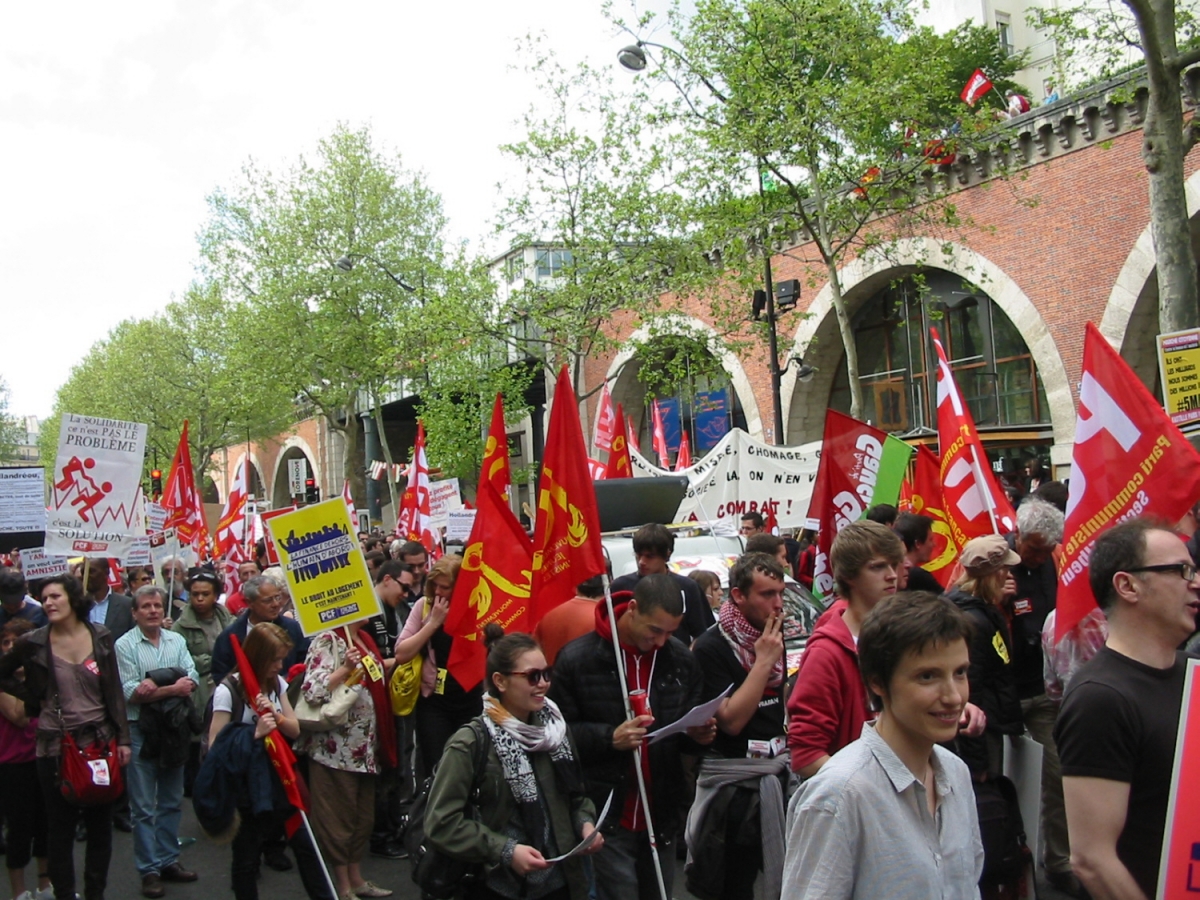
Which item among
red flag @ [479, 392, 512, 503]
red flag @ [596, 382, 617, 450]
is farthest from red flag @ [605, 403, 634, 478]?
red flag @ [479, 392, 512, 503]

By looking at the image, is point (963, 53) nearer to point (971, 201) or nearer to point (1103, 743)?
point (971, 201)

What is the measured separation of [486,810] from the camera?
391cm

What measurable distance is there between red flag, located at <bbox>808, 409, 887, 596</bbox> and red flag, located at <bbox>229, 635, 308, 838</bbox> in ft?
13.6

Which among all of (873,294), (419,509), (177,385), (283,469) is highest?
(177,385)

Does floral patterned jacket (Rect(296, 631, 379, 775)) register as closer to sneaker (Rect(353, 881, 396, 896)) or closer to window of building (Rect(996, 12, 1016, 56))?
sneaker (Rect(353, 881, 396, 896))

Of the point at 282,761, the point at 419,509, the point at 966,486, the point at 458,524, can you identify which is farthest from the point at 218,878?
the point at 419,509

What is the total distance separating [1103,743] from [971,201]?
22.5m

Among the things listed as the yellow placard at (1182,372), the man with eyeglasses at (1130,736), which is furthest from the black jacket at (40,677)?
the yellow placard at (1182,372)

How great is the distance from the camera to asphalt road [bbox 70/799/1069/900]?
6.62 metres

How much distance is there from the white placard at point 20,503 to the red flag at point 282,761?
6.63 metres

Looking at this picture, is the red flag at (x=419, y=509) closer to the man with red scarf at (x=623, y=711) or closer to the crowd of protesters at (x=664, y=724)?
the crowd of protesters at (x=664, y=724)

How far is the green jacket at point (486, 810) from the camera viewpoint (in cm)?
377

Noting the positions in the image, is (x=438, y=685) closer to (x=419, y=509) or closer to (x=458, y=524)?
(x=458, y=524)

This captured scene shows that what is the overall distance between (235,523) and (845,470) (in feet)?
32.1
